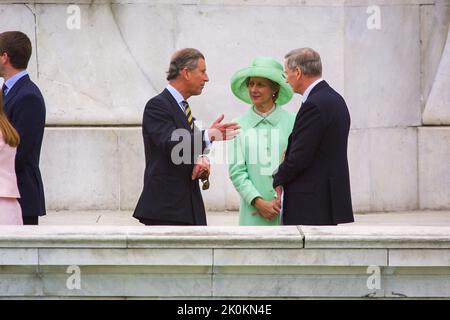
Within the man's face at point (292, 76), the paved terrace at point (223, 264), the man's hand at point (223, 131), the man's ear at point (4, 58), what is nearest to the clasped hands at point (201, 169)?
the man's hand at point (223, 131)

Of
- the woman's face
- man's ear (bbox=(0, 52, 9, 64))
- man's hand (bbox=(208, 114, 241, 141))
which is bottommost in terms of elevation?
man's hand (bbox=(208, 114, 241, 141))

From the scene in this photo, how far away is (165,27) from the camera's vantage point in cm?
1044

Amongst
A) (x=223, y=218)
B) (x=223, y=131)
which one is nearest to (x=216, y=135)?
(x=223, y=131)

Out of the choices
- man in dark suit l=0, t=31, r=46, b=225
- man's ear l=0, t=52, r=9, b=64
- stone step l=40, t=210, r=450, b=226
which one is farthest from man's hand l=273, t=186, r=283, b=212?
stone step l=40, t=210, r=450, b=226

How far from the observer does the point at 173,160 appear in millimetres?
6586

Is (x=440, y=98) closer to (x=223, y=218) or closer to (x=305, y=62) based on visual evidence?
(x=223, y=218)

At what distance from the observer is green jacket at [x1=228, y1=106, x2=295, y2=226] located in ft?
22.9

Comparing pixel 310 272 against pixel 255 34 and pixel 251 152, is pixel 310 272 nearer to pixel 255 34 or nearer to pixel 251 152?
pixel 251 152

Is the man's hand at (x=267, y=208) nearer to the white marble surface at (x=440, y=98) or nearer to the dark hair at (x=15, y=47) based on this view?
the dark hair at (x=15, y=47)

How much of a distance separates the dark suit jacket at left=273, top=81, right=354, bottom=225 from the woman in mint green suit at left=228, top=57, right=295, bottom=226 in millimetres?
443

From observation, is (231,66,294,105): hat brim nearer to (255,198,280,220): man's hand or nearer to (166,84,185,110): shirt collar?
(166,84,185,110): shirt collar
